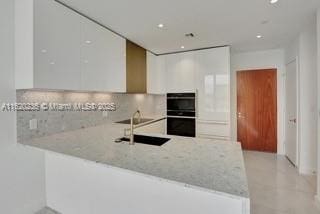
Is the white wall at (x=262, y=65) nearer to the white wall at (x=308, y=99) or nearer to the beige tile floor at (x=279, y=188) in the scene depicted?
the beige tile floor at (x=279, y=188)

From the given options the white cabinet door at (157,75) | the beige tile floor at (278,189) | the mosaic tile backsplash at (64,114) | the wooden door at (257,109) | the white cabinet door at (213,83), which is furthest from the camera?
the wooden door at (257,109)

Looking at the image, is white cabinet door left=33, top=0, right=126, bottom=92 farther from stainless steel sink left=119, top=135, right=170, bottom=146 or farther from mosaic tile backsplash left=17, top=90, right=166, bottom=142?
stainless steel sink left=119, top=135, right=170, bottom=146

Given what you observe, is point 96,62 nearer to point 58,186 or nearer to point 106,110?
point 106,110

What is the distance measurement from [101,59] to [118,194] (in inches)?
66.9

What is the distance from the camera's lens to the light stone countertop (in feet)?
3.10

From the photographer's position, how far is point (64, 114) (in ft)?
7.38

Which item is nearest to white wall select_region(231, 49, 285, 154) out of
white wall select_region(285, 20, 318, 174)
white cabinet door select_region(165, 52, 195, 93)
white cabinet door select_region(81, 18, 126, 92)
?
white wall select_region(285, 20, 318, 174)

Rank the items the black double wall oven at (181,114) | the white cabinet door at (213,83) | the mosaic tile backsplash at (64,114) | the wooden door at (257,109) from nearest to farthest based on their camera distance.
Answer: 1. the mosaic tile backsplash at (64,114)
2. the white cabinet door at (213,83)
3. the black double wall oven at (181,114)
4. the wooden door at (257,109)

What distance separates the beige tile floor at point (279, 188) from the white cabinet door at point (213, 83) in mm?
1084

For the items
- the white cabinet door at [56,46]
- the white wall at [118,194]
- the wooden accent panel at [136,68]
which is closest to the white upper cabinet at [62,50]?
the white cabinet door at [56,46]

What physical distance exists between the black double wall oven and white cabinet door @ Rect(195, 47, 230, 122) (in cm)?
16

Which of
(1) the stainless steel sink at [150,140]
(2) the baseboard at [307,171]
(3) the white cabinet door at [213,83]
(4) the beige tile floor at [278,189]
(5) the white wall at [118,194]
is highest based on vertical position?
(3) the white cabinet door at [213,83]

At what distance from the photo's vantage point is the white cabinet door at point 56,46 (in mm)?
1627

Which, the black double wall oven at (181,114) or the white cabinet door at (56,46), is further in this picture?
the black double wall oven at (181,114)
